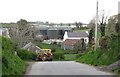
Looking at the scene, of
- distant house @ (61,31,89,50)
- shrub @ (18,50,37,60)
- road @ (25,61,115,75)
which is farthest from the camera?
distant house @ (61,31,89,50)

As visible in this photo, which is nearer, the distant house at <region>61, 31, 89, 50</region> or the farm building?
the distant house at <region>61, 31, 89, 50</region>

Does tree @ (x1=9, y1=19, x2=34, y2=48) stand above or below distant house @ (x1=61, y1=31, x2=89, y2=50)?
above

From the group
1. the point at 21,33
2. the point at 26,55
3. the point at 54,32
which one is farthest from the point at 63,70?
the point at 54,32

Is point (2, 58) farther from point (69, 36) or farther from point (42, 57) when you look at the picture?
point (69, 36)

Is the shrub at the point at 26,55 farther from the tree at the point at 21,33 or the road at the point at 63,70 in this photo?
the road at the point at 63,70

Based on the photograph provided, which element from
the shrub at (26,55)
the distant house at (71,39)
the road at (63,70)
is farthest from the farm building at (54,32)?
the road at (63,70)

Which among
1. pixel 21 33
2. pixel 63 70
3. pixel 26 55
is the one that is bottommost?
pixel 26 55

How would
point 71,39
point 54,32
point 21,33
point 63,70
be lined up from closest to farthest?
point 63,70 → point 21,33 → point 71,39 → point 54,32

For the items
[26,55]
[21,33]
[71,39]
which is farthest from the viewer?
[71,39]

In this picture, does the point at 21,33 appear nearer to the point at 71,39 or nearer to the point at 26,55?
the point at 26,55

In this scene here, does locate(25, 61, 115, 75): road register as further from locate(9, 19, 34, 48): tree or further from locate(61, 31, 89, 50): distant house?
locate(61, 31, 89, 50): distant house

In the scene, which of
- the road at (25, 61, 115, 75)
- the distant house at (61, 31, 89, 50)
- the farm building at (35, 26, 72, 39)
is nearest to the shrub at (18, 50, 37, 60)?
the road at (25, 61, 115, 75)

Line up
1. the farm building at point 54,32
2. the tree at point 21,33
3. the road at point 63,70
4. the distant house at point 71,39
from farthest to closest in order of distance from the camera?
1. the farm building at point 54,32
2. the distant house at point 71,39
3. the tree at point 21,33
4. the road at point 63,70

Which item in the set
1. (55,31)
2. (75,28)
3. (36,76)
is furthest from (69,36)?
(36,76)
